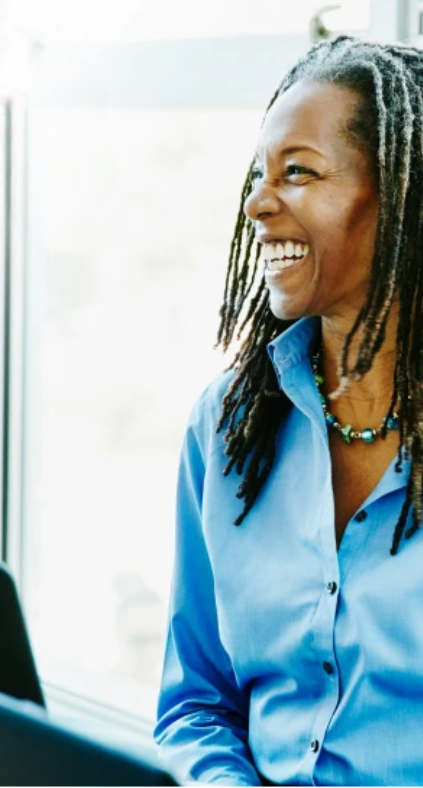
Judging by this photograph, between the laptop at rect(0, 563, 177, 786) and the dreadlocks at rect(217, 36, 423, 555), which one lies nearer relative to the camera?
the laptop at rect(0, 563, 177, 786)

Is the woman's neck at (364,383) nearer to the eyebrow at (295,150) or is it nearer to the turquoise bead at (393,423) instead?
the turquoise bead at (393,423)

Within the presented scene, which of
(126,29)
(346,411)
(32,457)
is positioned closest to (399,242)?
(346,411)

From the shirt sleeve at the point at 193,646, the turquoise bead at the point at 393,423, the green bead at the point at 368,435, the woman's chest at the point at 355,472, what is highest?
the turquoise bead at the point at 393,423

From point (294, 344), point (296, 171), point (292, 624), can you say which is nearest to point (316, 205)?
point (296, 171)

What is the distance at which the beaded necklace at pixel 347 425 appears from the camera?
1266 millimetres

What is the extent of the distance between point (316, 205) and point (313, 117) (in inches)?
3.8

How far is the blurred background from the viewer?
6.37 ft

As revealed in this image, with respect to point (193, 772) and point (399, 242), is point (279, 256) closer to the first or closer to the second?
point (399, 242)

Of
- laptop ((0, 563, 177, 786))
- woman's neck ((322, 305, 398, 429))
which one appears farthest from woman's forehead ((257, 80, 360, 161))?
laptop ((0, 563, 177, 786))

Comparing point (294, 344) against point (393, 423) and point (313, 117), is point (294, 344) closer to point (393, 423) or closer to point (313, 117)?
point (393, 423)

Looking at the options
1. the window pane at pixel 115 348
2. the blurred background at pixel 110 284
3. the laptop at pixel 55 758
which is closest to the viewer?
the laptop at pixel 55 758

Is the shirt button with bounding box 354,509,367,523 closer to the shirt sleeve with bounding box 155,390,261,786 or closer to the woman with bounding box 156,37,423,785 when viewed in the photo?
the woman with bounding box 156,37,423,785

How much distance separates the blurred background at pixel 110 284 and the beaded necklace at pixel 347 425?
584 mm

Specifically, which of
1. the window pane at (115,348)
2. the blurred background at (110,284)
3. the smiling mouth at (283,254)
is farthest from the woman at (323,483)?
→ the window pane at (115,348)
